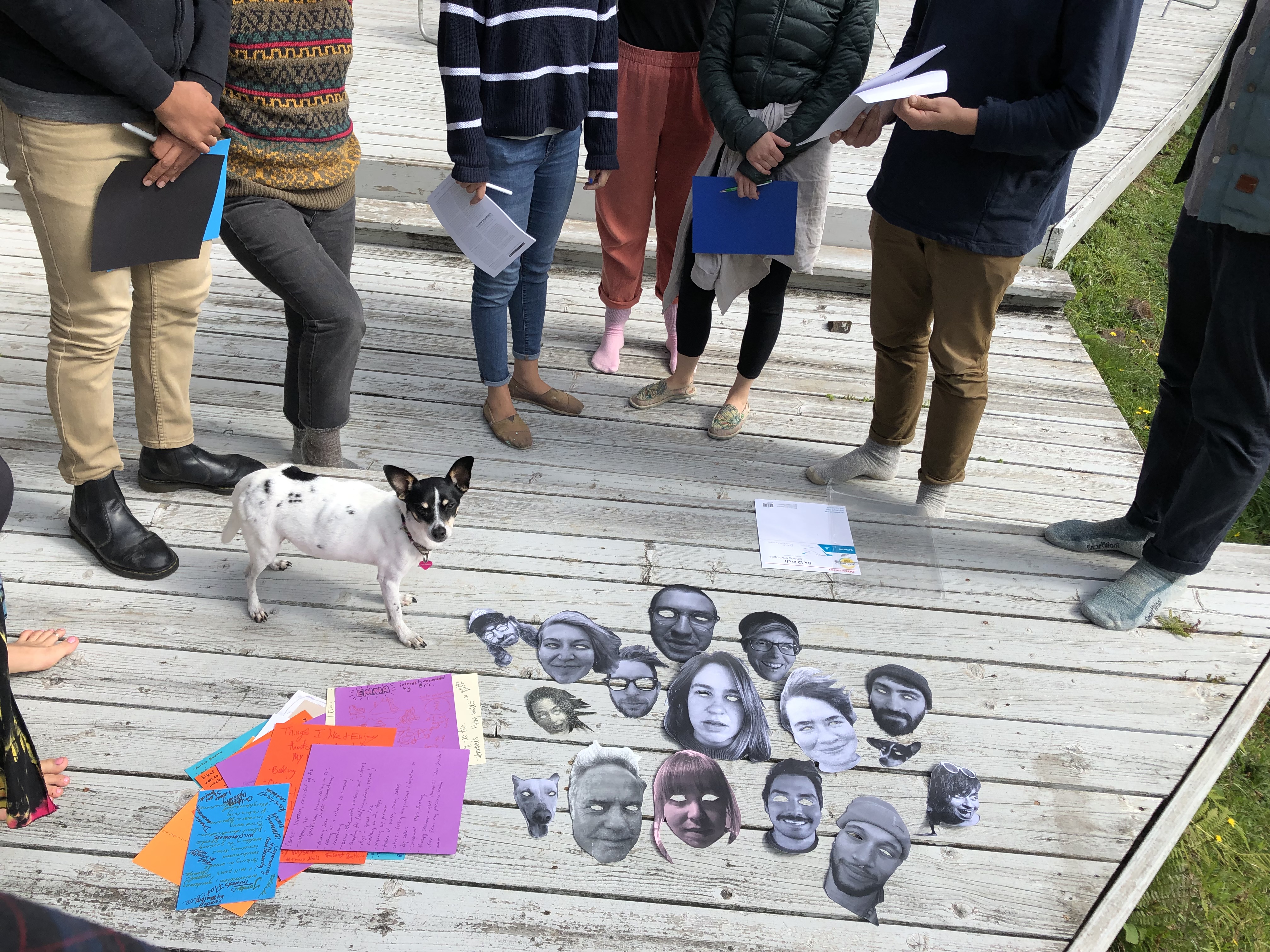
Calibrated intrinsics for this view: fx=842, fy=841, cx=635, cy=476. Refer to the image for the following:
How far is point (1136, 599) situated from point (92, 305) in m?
2.86

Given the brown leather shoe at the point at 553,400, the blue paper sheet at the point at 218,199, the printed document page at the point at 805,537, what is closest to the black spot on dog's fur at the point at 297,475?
the blue paper sheet at the point at 218,199

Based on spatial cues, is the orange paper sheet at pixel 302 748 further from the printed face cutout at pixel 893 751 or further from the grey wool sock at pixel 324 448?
the printed face cutout at pixel 893 751

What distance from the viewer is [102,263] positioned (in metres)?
1.99

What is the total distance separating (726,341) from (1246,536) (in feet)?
6.85

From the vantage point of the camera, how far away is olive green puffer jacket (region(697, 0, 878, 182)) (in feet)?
7.88

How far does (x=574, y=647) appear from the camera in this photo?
2.20 meters

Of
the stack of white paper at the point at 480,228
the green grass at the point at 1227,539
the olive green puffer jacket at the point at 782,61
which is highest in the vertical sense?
the olive green puffer jacket at the point at 782,61

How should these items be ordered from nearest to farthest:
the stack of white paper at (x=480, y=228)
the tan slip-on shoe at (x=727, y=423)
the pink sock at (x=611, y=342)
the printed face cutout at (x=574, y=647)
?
the printed face cutout at (x=574, y=647), the stack of white paper at (x=480, y=228), the tan slip-on shoe at (x=727, y=423), the pink sock at (x=611, y=342)

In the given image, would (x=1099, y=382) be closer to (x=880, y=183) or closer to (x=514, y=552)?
(x=880, y=183)

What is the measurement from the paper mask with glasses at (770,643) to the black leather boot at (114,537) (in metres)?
1.58

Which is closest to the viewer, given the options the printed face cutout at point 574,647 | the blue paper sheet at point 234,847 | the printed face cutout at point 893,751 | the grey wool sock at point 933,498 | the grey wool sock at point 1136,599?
the blue paper sheet at point 234,847

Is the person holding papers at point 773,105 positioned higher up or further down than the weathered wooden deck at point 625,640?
higher up

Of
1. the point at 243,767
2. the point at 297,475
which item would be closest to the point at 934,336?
the point at 297,475

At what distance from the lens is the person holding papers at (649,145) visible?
2.79 metres
